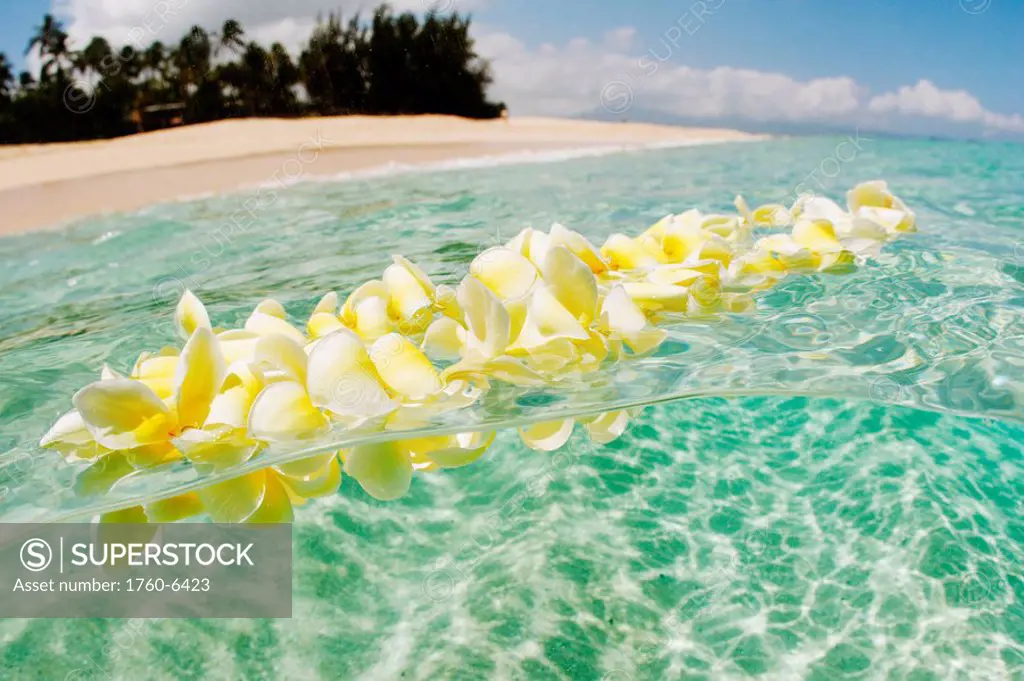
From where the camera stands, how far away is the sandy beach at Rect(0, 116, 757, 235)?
8.17 m

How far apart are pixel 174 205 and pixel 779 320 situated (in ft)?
23.2

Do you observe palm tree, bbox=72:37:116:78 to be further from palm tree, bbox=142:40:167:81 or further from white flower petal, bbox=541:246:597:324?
white flower petal, bbox=541:246:597:324

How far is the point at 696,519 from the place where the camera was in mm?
1941

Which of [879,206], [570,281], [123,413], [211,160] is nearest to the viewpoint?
[123,413]

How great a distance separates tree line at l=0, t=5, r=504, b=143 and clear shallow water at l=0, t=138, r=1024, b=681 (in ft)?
83.5

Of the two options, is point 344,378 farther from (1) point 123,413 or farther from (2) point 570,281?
(2) point 570,281

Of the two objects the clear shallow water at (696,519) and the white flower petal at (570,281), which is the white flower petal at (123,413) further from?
the white flower petal at (570,281)

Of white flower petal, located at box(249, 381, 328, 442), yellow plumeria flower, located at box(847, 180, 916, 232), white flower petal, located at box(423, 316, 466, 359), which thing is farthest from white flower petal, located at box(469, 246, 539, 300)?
yellow plumeria flower, located at box(847, 180, 916, 232)

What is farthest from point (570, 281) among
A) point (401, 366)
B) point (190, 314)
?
point (190, 314)

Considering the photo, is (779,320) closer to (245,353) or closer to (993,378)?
(993,378)

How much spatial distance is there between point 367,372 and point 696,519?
1.14 metres

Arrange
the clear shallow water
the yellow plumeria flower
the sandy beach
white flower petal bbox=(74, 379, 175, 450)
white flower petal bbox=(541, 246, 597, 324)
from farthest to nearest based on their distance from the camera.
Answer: the sandy beach, the yellow plumeria flower, the clear shallow water, white flower petal bbox=(541, 246, 597, 324), white flower petal bbox=(74, 379, 175, 450)

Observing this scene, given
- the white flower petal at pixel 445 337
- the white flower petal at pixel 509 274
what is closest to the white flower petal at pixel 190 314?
the white flower petal at pixel 445 337

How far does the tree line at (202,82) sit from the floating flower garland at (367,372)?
85.4 ft
